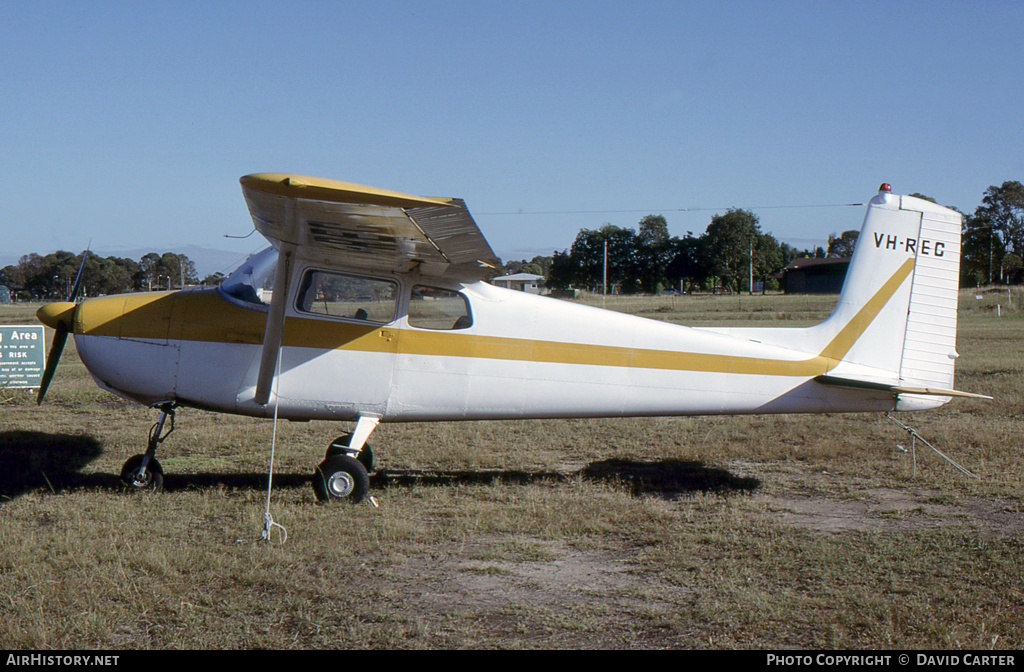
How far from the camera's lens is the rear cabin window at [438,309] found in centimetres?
665

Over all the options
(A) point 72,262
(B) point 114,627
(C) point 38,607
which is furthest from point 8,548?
(A) point 72,262

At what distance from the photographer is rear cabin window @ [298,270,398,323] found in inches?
257

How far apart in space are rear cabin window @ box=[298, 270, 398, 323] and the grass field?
5.33 ft

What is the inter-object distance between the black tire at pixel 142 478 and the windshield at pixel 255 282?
1705mm

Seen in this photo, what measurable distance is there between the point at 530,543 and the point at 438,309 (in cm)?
225

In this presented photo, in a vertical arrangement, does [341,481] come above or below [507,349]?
below

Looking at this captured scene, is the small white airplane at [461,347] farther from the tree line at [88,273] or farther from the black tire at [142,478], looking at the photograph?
the tree line at [88,273]

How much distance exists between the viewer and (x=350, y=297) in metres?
6.60

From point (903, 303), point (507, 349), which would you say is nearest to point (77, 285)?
point (507, 349)

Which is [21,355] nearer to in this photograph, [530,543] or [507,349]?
[507,349]

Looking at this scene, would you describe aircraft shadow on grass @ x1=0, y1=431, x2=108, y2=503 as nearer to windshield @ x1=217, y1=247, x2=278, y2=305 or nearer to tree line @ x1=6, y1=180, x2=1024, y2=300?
windshield @ x1=217, y1=247, x2=278, y2=305

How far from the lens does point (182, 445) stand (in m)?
8.95

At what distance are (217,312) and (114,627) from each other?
3.15m

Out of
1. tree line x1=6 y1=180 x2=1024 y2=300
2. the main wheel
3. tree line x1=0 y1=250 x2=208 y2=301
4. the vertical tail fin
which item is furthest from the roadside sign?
tree line x1=6 y1=180 x2=1024 y2=300
